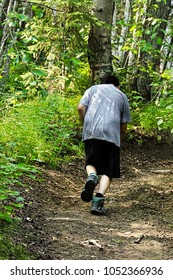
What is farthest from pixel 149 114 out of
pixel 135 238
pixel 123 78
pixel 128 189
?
pixel 135 238

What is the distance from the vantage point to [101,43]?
11.1 meters

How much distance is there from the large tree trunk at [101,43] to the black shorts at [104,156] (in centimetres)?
423

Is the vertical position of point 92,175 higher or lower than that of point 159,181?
higher

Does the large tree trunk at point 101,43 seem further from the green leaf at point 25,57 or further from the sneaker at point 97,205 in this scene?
the green leaf at point 25,57

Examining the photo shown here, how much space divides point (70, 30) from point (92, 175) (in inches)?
175

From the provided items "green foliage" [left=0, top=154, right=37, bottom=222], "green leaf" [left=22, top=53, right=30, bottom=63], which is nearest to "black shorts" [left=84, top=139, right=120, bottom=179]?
"green foliage" [left=0, top=154, right=37, bottom=222]

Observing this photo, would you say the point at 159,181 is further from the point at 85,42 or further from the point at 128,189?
the point at 85,42

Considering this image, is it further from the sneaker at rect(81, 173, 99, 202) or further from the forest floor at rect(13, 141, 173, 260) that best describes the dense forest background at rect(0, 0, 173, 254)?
the sneaker at rect(81, 173, 99, 202)

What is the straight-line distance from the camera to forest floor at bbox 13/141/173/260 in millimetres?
5035

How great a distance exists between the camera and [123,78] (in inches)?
478

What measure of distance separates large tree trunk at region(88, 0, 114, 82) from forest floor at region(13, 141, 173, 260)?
2489mm

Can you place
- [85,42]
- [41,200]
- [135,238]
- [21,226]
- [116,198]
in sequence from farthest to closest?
[85,42] < [116,198] < [41,200] < [135,238] < [21,226]

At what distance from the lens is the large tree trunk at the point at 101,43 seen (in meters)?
10.9

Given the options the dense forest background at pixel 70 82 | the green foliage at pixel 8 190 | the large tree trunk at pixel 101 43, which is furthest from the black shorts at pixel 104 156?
the large tree trunk at pixel 101 43
